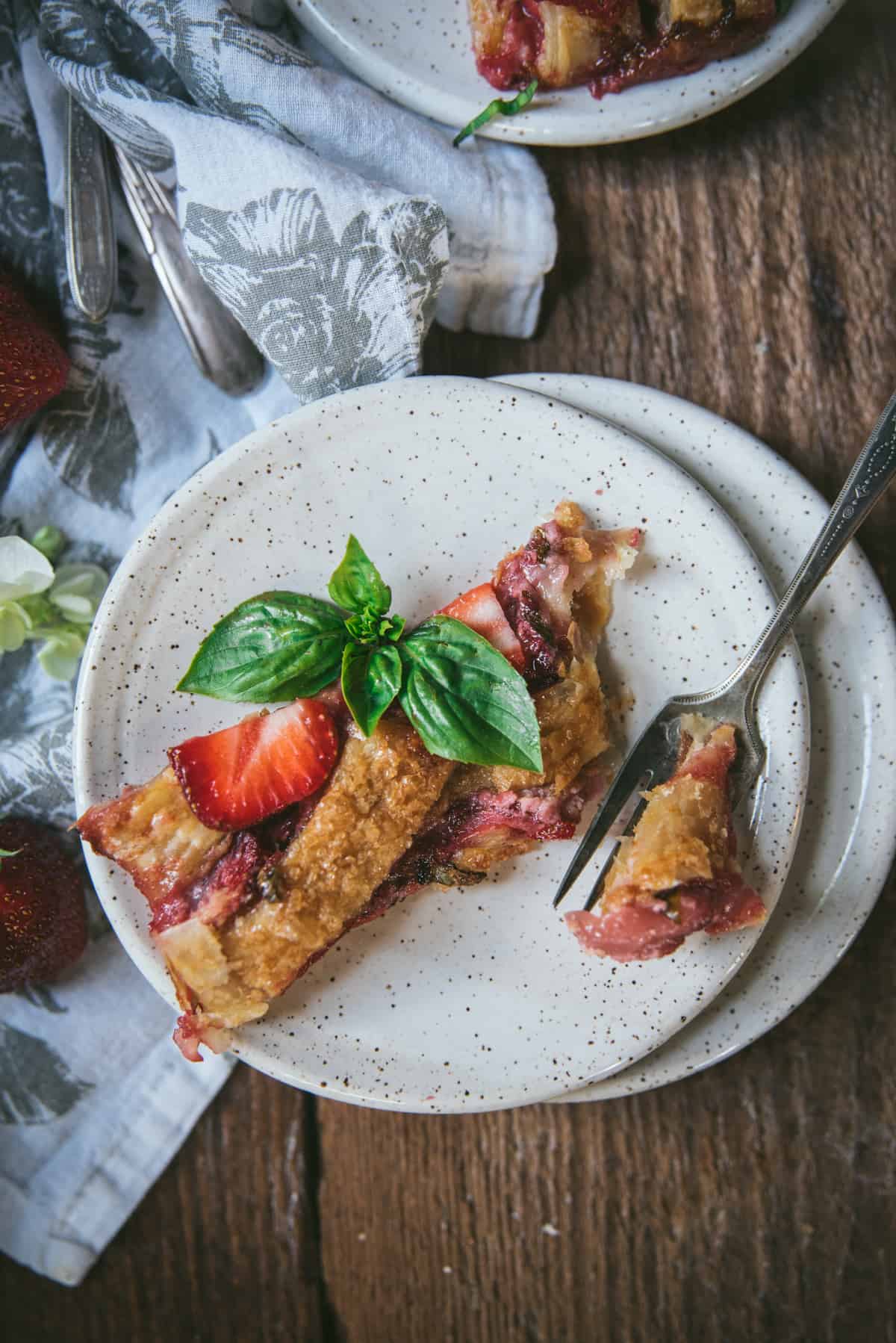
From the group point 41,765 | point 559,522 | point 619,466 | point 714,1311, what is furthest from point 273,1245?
point 619,466

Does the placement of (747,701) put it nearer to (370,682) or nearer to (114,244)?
(370,682)

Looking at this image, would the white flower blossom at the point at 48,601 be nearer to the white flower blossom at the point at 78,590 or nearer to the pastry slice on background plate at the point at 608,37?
the white flower blossom at the point at 78,590

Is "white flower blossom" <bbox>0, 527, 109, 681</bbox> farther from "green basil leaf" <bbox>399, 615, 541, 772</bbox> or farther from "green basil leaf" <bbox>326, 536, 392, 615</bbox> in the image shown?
"green basil leaf" <bbox>399, 615, 541, 772</bbox>

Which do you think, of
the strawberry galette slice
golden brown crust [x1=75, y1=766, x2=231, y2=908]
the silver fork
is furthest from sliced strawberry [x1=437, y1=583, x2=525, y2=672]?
golden brown crust [x1=75, y1=766, x2=231, y2=908]

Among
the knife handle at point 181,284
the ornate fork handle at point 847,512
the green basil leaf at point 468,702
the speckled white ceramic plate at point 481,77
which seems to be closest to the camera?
the green basil leaf at point 468,702

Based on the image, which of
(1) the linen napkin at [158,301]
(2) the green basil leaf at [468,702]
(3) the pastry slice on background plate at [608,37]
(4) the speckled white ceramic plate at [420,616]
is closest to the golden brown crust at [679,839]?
(4) the speckled white ceramic plate at [420,616]

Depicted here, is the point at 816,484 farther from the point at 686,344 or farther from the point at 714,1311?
the point at 714,1311
